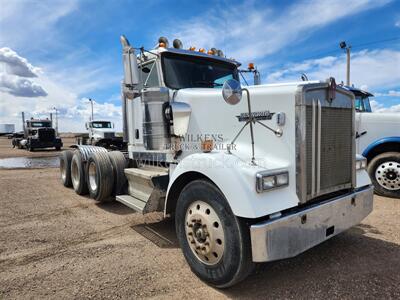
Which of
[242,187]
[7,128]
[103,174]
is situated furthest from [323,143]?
[7,128]

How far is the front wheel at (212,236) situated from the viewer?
2.71m

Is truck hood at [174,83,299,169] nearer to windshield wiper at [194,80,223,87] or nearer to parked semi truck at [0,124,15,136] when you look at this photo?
windshield wiper at [194,80,223,87]

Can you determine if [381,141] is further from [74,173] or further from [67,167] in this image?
[67,167]

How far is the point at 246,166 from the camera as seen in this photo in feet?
9.39

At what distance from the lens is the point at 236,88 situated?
293cm

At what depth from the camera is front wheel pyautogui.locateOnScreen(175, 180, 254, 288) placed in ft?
8.89

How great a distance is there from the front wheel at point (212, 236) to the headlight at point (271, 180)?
0.37 m

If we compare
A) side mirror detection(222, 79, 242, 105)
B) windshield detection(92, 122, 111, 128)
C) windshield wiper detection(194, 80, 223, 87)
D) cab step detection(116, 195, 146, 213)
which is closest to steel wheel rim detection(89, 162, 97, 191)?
cab step detection(116, 195, 146, 213)

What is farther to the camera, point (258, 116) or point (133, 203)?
point (133, 203)

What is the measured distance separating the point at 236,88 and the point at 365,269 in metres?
2.44

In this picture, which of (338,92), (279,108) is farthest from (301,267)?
(338,92)

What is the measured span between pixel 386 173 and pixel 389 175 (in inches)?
3.0

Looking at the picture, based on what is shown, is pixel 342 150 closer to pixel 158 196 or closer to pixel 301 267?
pixel 301 267

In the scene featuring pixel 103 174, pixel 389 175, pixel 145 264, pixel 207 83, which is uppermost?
pixel 207 83
